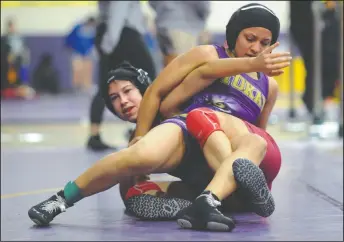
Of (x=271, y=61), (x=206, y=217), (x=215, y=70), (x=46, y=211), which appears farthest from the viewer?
(x=215, y=70)

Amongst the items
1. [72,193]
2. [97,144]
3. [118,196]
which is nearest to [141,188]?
[72,193]

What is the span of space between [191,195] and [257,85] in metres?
0.46

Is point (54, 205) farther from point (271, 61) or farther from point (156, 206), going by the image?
point (271, 61)

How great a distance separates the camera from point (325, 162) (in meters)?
5.66

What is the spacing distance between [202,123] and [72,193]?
19.3 inches

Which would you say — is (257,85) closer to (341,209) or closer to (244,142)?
(244,142)

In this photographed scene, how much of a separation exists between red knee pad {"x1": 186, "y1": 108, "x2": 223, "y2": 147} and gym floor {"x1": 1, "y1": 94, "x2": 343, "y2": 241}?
0.30m

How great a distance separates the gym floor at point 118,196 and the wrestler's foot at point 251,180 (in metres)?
0.11

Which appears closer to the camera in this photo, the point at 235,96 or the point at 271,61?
the point at 271,61

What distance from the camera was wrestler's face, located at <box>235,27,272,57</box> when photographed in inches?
130

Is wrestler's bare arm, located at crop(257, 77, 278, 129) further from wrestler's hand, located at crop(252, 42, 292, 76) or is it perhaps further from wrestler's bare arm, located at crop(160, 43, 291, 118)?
wrestler's hand, located at crop(252, 42, 292, 76)

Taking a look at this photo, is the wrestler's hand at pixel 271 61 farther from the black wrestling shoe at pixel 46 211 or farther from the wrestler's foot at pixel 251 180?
the black wrestling shoe at pixel 46 211

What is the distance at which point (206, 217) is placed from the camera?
2857 millimetres

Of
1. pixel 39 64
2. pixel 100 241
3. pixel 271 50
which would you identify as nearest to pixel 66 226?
pixel 100 241
